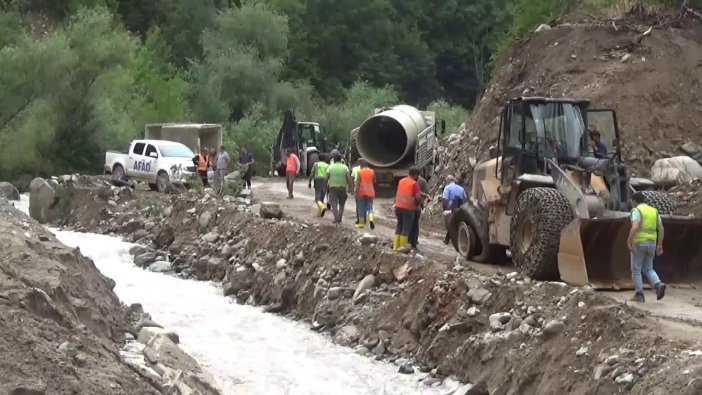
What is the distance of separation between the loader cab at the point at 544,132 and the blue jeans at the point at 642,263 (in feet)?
9.14

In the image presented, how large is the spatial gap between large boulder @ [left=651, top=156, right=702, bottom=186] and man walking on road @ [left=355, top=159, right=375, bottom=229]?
5732mm

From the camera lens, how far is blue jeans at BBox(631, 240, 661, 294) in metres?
13.0

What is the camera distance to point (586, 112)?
53.5 feet

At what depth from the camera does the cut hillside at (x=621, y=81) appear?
23281mm

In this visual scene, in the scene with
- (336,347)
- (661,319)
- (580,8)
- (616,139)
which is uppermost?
(580,8)

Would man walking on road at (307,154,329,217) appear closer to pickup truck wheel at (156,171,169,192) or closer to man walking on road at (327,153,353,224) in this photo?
man walking on road at (327,153,353,224)

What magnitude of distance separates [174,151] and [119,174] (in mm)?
2467

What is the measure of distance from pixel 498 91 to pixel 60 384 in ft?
62.0

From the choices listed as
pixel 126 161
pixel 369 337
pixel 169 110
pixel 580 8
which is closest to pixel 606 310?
pixel 369 337

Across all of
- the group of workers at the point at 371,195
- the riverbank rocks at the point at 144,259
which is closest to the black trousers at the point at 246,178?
the group of workers at the point at 371,195

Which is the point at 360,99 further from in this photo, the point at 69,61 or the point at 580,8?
the point at 580,8

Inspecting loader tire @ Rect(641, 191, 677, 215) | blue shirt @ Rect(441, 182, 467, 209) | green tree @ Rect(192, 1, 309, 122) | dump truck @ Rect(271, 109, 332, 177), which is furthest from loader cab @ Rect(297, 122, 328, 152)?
loader tire @ Rect(641, 191, 677, 215)

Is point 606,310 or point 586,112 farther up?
point 586,112

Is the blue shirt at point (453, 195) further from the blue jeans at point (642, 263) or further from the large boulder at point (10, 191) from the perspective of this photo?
the large boulder at point (10, 191)
